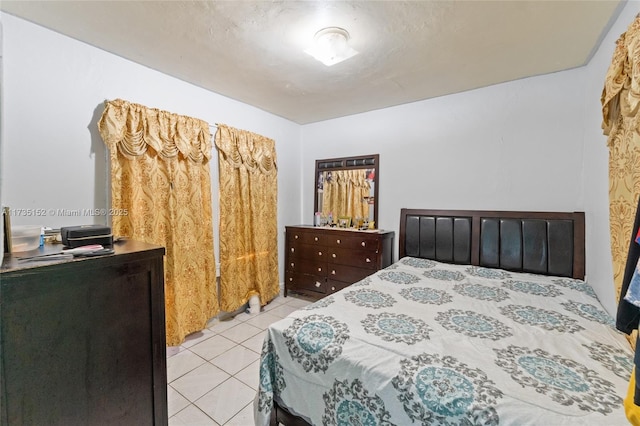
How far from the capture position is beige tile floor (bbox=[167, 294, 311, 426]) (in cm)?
Answer: 175

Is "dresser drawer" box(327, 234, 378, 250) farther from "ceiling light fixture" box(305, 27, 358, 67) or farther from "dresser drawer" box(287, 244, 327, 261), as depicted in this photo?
"ceiling light fixture" box(305, 27, 358, 67)

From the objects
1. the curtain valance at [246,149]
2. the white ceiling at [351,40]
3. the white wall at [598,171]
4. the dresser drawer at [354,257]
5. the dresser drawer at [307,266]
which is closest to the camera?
the white ceiling at [351,40]

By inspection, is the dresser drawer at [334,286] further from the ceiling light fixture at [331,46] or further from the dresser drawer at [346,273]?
the ceiling light fixture at [331,46]

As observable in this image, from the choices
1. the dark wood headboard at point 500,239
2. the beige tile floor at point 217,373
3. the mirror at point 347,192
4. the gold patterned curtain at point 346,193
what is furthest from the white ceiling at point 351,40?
the beige tile floor at point 217,373

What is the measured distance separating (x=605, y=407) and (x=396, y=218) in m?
2.54

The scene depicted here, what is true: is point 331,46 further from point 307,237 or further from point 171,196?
point 307,237

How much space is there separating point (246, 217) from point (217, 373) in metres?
1.62

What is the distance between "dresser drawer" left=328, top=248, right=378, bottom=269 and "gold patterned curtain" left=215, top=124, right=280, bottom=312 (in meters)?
0.82

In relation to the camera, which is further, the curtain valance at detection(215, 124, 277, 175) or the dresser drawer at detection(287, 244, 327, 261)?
the dresser drawer at detection(287, 244, 327, 261)

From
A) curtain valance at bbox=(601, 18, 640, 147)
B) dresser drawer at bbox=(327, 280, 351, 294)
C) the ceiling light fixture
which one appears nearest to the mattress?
curtain valance at bbox=(601, 18, 640, 147)

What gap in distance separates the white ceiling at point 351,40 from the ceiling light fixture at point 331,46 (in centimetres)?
5

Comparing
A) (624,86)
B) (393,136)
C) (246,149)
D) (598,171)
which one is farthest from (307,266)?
(624,86)

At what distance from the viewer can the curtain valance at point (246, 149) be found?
9.70 ft

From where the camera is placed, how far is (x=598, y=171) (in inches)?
79.3
